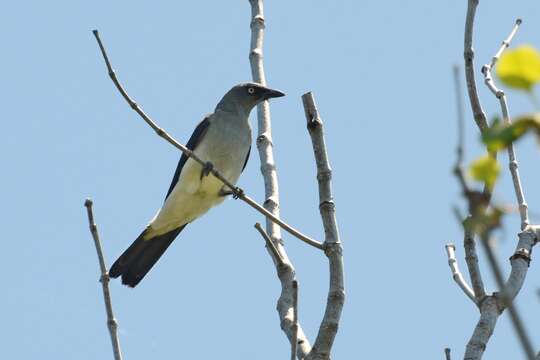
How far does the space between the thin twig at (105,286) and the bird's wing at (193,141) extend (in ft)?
18.2

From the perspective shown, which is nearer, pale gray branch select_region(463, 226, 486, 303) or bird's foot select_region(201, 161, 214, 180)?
pale gray branch select_region(463, 226, 486, 303)

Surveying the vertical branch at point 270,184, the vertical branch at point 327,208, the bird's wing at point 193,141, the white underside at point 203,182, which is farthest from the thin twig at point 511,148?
the bird's wing at point 193,141

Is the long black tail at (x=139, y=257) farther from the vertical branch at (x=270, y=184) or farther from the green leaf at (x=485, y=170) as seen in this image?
the green leaf at (x=485, y=170)

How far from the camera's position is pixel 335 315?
395 centimetres

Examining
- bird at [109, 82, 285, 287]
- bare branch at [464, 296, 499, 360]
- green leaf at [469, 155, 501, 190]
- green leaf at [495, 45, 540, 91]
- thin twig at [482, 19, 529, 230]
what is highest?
bird at [109, 82, 285, 287]

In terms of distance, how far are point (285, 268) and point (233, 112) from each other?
4694 mm

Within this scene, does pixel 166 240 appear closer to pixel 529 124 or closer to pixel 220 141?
pixel 220 141

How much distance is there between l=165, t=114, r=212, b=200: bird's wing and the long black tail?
518 mm

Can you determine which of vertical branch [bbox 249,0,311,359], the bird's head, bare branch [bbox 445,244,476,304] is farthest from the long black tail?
bare branch [bbox 445,244,476,304]

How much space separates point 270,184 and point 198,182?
3.17m

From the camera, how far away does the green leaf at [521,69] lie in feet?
2.99

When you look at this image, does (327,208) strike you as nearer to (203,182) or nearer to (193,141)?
(203,182)

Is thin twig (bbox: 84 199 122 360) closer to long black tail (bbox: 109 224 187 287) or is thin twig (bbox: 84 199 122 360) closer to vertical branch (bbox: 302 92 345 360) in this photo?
vertical branch (bbox: 302 92 345 360)

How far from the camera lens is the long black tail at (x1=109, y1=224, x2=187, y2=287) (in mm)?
8727
